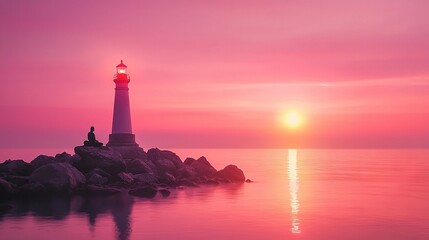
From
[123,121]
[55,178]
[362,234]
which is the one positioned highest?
[123,121]

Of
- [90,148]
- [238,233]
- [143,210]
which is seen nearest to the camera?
[238,233]

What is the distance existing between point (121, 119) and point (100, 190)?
13.0 meters

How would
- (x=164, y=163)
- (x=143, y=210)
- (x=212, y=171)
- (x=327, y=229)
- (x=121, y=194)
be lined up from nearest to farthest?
(x=327, y=229), (x=143, y=210), (x=121, y=194), (x=164, y=163), (x=212, y=171)

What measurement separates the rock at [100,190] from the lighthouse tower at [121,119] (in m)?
10.8

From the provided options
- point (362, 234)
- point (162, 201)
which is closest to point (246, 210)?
point (162, 201)

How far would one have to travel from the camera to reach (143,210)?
29.8 metres

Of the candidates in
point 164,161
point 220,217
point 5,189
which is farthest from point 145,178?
point 220,217

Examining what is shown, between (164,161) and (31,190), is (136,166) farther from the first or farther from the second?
(31,190)

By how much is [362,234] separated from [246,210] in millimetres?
9129

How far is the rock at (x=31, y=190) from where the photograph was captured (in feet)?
112

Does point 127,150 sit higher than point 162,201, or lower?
higher

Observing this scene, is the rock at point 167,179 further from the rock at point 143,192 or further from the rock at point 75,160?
the rock at point 75,160

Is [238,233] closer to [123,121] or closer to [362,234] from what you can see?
[362,234]

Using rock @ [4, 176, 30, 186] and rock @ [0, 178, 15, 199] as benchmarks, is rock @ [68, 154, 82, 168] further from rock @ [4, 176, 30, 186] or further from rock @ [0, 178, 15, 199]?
rock @ [0, 178, 15, 199]
